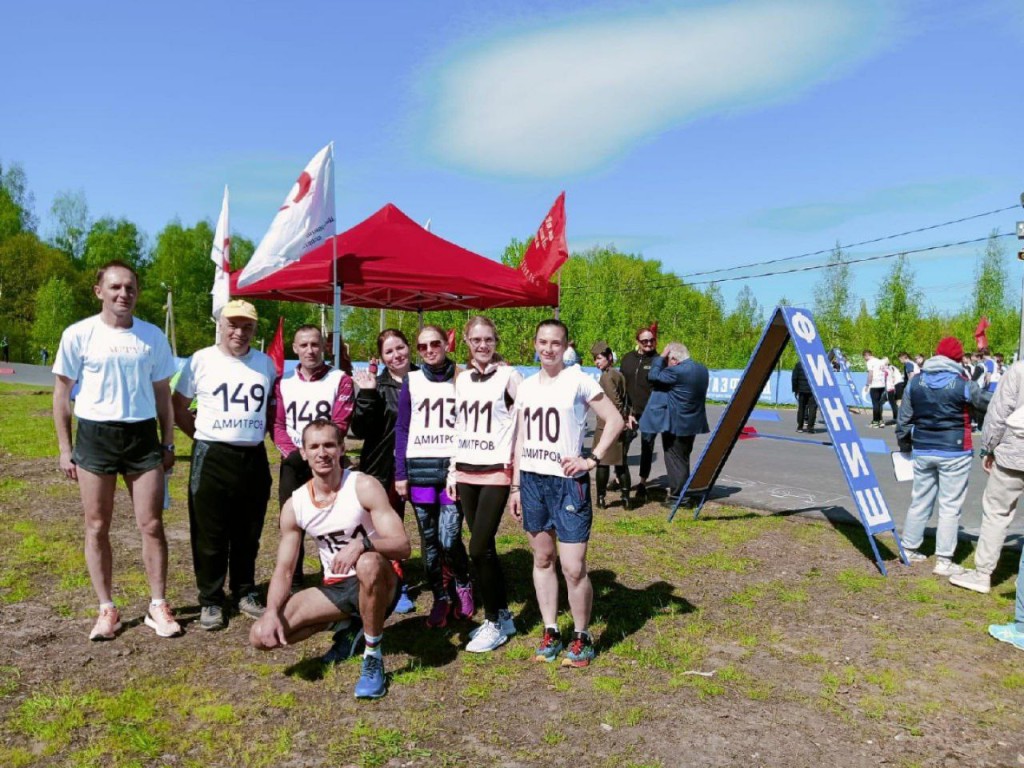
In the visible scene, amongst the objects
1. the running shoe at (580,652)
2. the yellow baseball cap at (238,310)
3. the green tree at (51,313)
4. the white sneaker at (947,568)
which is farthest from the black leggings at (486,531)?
the green tree at (51,313)

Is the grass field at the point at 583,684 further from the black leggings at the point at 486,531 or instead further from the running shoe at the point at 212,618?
the black leggings at the point at 486,531

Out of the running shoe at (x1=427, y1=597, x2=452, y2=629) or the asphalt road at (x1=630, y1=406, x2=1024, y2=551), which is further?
the asphalt road at (x1=630, y1=406, x2=1024, y2=551)

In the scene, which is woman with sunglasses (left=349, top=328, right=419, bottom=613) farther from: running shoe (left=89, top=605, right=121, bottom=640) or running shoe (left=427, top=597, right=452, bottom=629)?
running shoe (left=89, top=605, right=121, bottom=640)

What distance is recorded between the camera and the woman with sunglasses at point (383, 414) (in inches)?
186

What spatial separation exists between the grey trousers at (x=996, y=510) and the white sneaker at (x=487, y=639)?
3.52 metres

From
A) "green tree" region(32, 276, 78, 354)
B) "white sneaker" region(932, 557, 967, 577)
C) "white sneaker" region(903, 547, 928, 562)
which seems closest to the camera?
"white sneaker" region(932, 557, 967, 577)

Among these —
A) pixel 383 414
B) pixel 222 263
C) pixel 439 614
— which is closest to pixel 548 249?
pixel 222 263

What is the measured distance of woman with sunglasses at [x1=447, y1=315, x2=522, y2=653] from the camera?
4.07 m

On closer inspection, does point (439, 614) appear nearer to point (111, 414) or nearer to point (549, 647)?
point (549, 647)

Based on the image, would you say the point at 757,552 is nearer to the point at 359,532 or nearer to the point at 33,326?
the point at 359,532

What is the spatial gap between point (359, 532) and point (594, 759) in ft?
5.17

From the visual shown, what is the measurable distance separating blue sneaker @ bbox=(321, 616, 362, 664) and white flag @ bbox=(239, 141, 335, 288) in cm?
401

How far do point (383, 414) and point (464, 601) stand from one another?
1.33 m

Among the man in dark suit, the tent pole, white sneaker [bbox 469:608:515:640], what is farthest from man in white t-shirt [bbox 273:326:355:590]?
the man in dark suit
